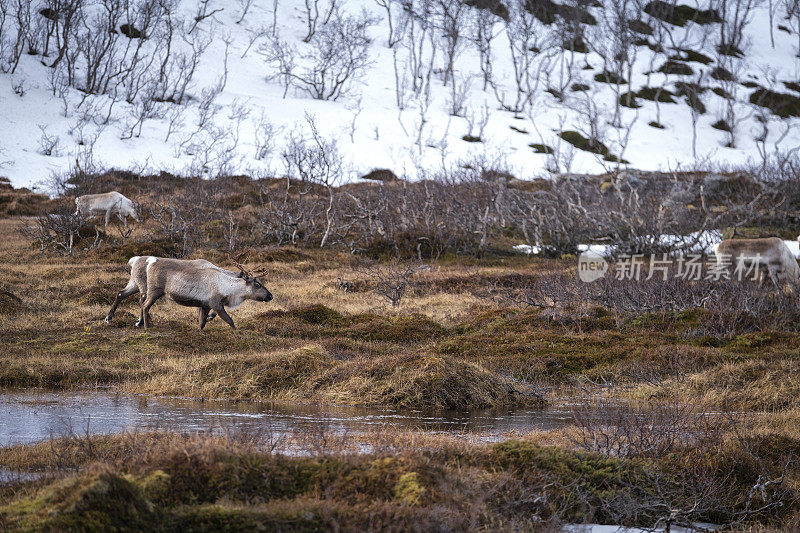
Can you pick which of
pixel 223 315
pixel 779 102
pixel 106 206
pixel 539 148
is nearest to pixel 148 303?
pixel 223 315

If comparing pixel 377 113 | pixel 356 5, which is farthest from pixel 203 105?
pixel 356 5

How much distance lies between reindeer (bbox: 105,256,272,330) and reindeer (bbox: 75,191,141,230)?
44.1 feet

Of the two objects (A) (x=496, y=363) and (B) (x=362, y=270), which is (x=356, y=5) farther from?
(A) (x=496, y=363)

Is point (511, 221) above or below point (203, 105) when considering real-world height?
below

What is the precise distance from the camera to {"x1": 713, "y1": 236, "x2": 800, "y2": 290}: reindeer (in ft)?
56.6

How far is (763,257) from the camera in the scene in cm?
1742

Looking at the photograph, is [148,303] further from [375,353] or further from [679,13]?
[679,13]

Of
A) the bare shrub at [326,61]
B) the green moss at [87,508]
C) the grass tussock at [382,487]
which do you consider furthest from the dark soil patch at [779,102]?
the green moss at [87,508]

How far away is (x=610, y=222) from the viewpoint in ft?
82.8

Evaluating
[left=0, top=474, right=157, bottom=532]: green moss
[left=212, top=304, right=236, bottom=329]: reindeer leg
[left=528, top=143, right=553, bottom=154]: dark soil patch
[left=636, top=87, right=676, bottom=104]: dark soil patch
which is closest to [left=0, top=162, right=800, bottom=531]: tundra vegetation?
[left=0, top=474, right=157, bottom=532]: green moss

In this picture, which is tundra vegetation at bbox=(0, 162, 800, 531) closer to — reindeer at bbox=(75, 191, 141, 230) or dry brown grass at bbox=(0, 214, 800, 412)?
dry brown grass at bbox=(0, 214, 800, 412)

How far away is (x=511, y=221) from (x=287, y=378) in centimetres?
2163

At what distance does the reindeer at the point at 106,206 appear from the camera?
26.4 m

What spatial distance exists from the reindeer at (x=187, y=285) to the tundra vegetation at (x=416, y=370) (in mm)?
457
